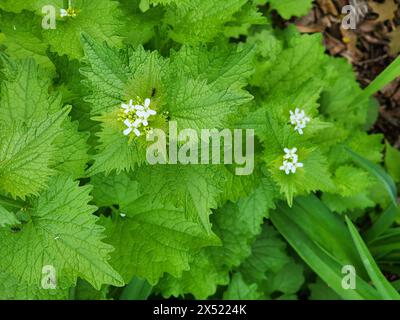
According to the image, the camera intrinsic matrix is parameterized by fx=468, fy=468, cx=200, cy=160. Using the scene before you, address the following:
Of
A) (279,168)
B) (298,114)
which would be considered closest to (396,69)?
(298,114)

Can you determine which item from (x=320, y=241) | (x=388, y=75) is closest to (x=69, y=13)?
(x=388, y=75)

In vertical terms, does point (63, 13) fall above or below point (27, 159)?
above

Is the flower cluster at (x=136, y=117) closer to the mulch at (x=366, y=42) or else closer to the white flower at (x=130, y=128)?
the white flower at (x=130, y=128)

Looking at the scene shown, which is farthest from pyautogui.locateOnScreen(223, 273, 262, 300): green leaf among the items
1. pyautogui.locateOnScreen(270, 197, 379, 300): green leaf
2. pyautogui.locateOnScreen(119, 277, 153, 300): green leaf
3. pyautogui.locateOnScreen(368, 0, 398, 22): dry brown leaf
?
pyautogui.locateOnScreen(368, 0, 398, 22): dry brown leaf

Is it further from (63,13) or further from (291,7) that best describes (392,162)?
(63,13)

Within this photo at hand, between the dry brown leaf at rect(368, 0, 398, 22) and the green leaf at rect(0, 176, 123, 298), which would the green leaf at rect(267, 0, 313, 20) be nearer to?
the dry brown leaf at rect(368, 0, 398, 22)
